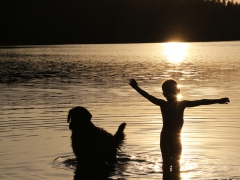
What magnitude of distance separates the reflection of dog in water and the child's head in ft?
6.60

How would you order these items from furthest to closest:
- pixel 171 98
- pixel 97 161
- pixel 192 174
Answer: pixel 97 161, pixel 192 174, pixel 171 98

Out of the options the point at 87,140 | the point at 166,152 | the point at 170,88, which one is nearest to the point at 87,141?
the point at 87,140

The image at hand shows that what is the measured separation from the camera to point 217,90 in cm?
2672

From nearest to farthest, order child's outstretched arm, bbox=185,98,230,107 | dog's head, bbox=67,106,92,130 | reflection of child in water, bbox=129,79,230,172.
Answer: child's outstretched arm, bbox=185,98,230,107
reflection of child in water, bbox=129,79,230,172
dog's head, bbox=67,106,92,130

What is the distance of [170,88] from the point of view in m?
9.48

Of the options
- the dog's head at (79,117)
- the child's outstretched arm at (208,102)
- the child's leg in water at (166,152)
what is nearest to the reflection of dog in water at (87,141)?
the dog's head at (79,117)

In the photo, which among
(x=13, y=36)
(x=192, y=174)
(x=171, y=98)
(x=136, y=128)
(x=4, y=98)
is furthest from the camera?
(x=13, y=36)

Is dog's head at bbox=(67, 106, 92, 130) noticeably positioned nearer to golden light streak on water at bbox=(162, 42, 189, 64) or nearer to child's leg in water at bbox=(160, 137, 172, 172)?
child's leg in water at bbox=(160, 137, 172, 172)

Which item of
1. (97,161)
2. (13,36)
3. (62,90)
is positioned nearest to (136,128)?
(97,161)

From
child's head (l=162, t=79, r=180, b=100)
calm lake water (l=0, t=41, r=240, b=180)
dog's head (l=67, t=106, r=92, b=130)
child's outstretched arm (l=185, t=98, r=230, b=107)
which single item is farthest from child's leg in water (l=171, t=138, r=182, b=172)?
dog's head (l=67, t=106, r=92, b=130)

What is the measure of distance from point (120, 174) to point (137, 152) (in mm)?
1997

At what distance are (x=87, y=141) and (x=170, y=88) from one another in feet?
7.86

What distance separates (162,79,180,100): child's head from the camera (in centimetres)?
945

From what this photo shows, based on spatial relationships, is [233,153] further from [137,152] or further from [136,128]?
[136,128]
